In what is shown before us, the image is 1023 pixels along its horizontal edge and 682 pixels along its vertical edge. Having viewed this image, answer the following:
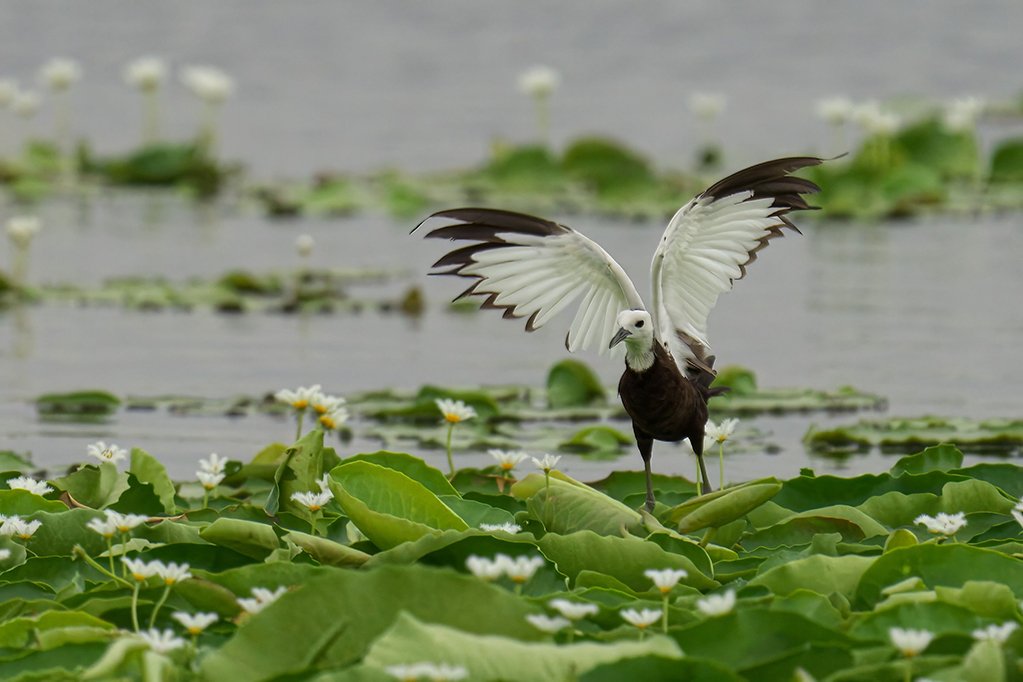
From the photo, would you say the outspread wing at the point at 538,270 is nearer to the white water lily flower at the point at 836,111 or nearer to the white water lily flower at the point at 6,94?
the white water lily flower at the point at 836,111

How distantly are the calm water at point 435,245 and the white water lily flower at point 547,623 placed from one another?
11.0 ft

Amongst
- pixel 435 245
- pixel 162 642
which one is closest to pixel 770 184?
pixel 162 642

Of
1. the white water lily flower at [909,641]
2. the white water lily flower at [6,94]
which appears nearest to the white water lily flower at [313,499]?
the white water lily flower at [909,641]

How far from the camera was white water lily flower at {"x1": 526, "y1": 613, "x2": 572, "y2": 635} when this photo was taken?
135 inches

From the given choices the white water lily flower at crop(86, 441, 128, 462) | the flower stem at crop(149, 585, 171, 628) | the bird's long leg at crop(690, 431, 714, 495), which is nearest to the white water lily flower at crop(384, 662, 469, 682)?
the flower stem at crop(149, 585, 171, 628)

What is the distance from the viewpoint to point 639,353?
4957mm

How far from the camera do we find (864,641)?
139 inches

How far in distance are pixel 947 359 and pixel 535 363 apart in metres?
2.19

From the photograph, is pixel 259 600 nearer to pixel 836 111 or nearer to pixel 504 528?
pixel 504 528

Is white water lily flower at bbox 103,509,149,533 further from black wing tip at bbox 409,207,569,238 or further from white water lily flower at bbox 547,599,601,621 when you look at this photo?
black wing tip at bbox 409,207,569,238

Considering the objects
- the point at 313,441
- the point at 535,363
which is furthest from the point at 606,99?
the point at 313,441

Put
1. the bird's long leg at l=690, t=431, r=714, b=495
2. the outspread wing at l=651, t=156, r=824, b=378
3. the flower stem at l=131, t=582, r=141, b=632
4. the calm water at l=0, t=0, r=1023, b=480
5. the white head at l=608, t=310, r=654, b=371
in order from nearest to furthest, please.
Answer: the flower stem at l=131, t=582, r=141, b=632, the white head at l=608, t=310, r=654, b=371, the outspread wing at l=651, t=156, r=824, b=378, the bird's long leg at l=690, t=431, r=714, b=495, the calm water at l=0, t=0, r=1023, b=480

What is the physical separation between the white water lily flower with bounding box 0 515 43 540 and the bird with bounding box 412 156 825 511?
1.27 m

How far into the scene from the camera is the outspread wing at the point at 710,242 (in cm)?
512
